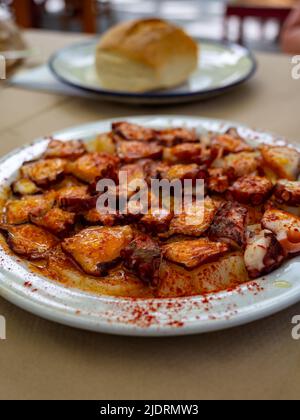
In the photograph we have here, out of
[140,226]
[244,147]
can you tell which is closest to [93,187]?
[140,226]

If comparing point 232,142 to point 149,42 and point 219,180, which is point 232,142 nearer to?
point 219,180

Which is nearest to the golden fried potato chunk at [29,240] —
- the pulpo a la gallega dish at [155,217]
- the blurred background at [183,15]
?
the pulpo a la gallega dish at [155,217]

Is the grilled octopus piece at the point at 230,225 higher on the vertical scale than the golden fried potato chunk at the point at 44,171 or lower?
higher

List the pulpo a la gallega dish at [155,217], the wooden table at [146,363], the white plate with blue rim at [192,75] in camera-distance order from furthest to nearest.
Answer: the white plate with blue rim at [192,75]
the pulpo a la gallega dish at [155,217]
the wooden table at [146,363]

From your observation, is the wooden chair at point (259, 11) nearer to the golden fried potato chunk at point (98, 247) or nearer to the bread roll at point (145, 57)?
the bread roll at point (145, 57)

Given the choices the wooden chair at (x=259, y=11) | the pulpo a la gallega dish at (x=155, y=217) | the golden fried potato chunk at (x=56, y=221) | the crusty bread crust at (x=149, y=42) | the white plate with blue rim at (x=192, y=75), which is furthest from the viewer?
the wooden chair at (x=259, y=11)

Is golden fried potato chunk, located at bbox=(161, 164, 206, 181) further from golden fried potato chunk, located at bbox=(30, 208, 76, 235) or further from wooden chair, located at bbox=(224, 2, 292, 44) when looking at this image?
wooden chair, located at bbox=(224, 2, 292, 44)

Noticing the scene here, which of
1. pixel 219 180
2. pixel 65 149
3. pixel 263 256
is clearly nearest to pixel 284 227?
pixel 263 256

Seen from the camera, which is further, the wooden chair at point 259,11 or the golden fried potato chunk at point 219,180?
the wooden chair at point 259,11

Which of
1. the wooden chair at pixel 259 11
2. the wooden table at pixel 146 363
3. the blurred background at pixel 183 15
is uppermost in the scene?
the wooden table at pixel 146 363
